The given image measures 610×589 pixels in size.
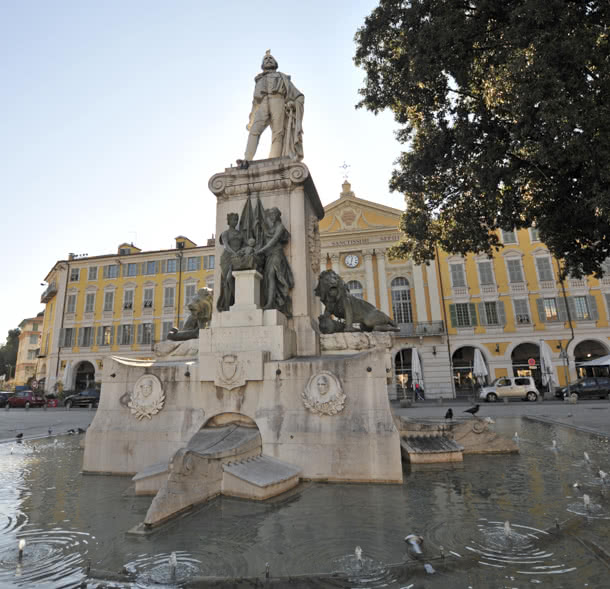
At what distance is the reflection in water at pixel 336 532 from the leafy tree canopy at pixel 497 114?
208 inches

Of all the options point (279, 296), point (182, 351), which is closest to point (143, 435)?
point (182, 351)

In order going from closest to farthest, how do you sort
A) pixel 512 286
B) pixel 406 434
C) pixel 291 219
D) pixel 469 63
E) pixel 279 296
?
pixel 406 434 → pixel 279 296 → pixel 291 219 → pixel 469 63 → pixel 512 286

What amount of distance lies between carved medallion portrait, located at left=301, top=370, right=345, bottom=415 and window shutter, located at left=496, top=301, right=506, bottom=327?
31.5 metres

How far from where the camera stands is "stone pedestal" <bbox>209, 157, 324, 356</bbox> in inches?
275

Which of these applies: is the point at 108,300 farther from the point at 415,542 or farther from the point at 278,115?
the point at 415,542

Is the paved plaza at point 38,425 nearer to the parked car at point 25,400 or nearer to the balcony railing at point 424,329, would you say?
the parked car at point 25,400

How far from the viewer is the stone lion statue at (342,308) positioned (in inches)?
277

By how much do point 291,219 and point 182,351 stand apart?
2.85m

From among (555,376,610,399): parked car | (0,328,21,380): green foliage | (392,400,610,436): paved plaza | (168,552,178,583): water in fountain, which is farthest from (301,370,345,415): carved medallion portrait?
(0,328,21,380): green foliage

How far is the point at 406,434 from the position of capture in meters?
6.23

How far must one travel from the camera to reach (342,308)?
7156 mm

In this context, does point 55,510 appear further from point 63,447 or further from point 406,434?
point 63,447

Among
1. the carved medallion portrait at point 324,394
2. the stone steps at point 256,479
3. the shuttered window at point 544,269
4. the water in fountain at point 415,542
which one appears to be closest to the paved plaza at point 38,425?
the stone steps at point 256,479

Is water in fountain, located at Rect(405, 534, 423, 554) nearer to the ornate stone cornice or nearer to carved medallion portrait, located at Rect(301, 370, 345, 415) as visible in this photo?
carved medallion portrait, located at Rect(301, 370, 345, 415)
